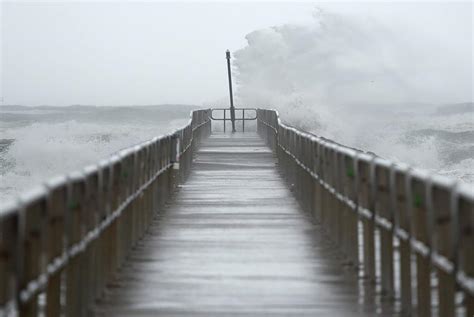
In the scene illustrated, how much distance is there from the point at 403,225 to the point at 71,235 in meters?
2.53

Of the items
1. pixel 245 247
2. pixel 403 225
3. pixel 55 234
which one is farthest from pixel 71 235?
pixel 245 247

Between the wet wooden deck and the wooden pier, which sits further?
the wet wooden deck

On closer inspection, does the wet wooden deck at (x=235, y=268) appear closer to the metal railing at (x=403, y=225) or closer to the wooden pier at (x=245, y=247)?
the wooden pier at (x=245, y=247)

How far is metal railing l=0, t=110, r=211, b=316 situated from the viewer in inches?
319

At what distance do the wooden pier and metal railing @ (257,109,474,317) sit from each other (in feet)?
0.06

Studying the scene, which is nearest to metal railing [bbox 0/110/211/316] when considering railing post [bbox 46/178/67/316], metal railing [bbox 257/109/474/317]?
railing post [bbox 46/178/67/316]

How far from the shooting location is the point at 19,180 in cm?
9731

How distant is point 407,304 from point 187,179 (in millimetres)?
19402

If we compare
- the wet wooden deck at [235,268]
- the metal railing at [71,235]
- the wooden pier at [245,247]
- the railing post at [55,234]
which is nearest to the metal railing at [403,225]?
the wooden pier at [245,247]

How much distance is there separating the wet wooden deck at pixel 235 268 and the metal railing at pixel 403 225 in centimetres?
30

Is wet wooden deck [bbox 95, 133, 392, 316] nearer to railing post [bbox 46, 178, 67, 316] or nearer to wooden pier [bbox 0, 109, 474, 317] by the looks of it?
wooden pier [bbox 0, 109, 474, 317]

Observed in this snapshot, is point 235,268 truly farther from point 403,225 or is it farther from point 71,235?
point 71,235

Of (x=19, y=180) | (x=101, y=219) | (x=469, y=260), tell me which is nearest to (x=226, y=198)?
(x=101, y=219)

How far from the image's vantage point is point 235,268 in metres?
14.8
